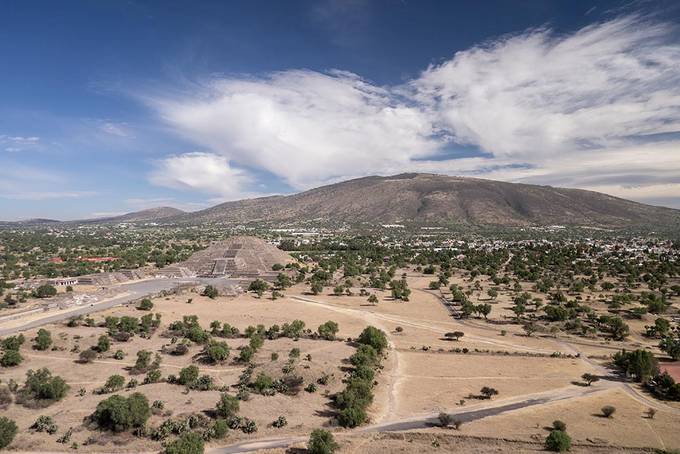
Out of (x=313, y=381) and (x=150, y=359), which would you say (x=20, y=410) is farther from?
(x=313, y=381)

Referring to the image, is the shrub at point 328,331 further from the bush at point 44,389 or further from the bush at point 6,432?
the bush at point 6,432

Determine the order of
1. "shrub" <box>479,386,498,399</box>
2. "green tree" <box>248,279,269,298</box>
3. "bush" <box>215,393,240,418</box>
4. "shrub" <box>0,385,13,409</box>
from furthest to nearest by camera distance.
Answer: "green tree" <box>248,279,269,298</box> < "shrub" <box>479,386,498,399</box> < "shrub" <box>0,385,13,409</box> < "bush" <box>215,393,240,418</box>

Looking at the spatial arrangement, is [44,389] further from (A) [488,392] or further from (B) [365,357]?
(A) [488,392]

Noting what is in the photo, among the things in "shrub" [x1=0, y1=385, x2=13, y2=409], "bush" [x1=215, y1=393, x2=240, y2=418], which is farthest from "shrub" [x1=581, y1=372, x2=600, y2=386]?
"shrub" [x1=0, y1=385, x2=13, y2=409]

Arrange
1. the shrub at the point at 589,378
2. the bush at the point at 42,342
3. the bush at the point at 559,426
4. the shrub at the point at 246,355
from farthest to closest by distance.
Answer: the bush at the point at 42,342 → the shrub at the point at 246,355 → the shrub at the point at 589,378 → the bush at the point at 559,426

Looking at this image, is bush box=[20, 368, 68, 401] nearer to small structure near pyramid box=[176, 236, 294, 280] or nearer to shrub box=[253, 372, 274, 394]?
shrub box=[253, 372, 274, 394]

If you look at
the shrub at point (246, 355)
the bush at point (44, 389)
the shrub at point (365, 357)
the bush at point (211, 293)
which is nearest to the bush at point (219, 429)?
the shrub at point (246, 355)
